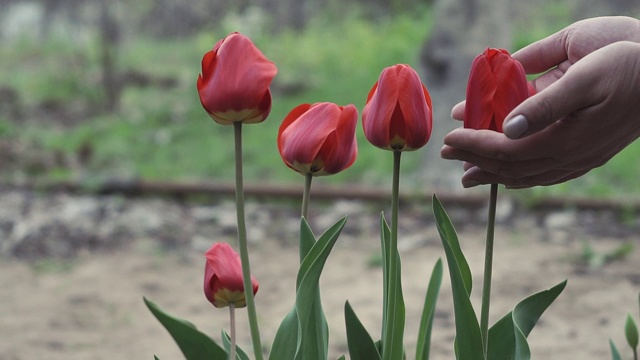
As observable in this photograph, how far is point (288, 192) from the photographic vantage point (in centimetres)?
439

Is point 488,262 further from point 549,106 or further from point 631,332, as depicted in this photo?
point 631,332

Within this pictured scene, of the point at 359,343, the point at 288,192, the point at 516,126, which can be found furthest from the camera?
the point at 288,192

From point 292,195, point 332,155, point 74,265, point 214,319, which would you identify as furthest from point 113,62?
point 332,155

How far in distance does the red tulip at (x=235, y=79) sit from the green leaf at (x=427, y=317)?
39 centimetres

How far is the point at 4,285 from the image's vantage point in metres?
3.41

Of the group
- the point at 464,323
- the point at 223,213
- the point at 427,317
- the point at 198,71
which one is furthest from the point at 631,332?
the point at 198,71

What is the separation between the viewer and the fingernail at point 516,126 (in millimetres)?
885

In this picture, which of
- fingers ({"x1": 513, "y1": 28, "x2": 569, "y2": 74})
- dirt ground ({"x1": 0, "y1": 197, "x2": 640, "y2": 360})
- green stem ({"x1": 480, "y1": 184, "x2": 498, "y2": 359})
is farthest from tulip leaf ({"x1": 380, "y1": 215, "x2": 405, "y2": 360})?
dirt ground ({"x1": 0, "y1": 197, "x2": 640, "y2": 360})

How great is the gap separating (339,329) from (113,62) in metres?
5.05

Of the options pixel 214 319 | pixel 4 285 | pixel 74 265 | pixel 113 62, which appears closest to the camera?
pixel 214 319

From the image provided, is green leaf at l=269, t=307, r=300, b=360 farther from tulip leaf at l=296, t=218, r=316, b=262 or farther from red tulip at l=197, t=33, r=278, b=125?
red tulip at l=197, t=33, r=278, b=125

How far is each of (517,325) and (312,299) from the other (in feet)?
0.76

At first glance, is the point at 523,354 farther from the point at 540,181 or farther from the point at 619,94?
the point at 619,94

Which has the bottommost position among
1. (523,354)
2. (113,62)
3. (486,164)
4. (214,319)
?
(523,354)
